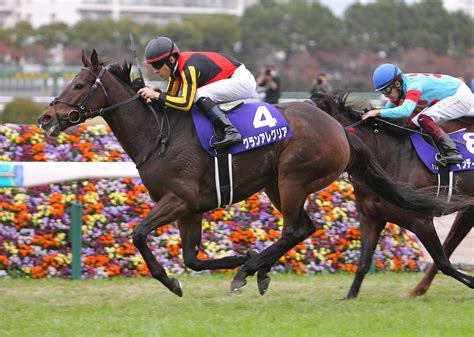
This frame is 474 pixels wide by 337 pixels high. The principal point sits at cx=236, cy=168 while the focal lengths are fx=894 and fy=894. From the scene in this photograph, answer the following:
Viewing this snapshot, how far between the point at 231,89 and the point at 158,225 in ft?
3.64

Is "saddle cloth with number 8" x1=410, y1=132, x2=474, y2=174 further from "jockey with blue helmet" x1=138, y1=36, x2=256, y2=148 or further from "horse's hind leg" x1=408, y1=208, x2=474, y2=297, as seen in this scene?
"jockey with blue helmet" x1=138, y1=36, x2=256, y2=148

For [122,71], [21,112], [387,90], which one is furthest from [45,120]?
[21,112]

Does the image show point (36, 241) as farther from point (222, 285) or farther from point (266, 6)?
point (266, 6)

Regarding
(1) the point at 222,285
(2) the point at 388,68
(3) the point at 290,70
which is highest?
(2) the point at 388,68

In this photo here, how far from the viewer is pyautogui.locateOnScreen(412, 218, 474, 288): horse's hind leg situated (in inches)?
254

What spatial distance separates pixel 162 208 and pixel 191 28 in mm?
38300

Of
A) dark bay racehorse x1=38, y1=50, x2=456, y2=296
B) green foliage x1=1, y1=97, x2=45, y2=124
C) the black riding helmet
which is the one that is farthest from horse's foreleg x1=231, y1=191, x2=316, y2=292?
green foliage x1=1, y1=97, x2=45, y2=124

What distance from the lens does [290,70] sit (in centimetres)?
4259

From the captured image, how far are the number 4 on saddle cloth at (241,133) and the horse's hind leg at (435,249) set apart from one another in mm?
1180

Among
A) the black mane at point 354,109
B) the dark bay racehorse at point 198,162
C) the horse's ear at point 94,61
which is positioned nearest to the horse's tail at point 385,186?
the dark bay racehorse at point 198,162

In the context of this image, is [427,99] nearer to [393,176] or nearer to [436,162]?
[436,162]

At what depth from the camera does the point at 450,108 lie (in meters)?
6.69

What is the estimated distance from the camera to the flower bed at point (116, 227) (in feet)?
24.1

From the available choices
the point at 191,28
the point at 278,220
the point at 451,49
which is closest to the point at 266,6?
the point at 191,28
